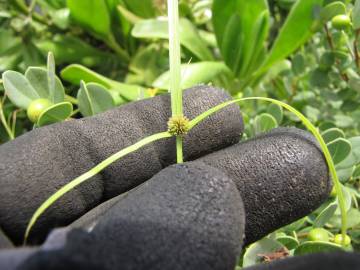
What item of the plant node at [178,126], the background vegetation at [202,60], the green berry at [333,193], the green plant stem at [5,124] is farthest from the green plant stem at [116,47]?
the green berry at [333,193]

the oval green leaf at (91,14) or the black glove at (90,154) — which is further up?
the oval green leaf at (91,14)

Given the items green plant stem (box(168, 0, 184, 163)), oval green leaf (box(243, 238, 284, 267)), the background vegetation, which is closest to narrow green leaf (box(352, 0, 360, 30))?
the background vegetation

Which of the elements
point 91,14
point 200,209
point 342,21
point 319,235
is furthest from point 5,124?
point 342,21

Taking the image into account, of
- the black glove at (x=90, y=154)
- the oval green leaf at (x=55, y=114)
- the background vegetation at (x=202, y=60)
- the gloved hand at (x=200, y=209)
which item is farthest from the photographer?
the background vegetation at (x=202, y=60)

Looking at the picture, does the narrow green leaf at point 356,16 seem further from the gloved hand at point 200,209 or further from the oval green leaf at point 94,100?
the oval green leaf at point 94,100

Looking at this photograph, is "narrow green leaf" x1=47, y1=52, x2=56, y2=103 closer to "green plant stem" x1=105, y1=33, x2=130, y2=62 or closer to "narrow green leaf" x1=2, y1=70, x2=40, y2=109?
"narrow green leaf" x1=2, y1=70, x2=40, y2=109

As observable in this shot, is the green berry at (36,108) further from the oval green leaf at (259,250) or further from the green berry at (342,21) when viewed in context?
the green berry at (342,21)

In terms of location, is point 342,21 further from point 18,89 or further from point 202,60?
point 18,89

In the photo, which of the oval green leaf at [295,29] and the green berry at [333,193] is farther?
the oval green leaf at [295,29]

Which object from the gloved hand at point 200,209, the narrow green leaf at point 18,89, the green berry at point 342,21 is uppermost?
the green berry at point 342,21

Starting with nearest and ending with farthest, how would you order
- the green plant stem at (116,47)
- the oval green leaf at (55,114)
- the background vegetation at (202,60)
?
the oval green leaf at (55,114)
the background vegetation at (202,60)
the green plant stem at (116,47)
